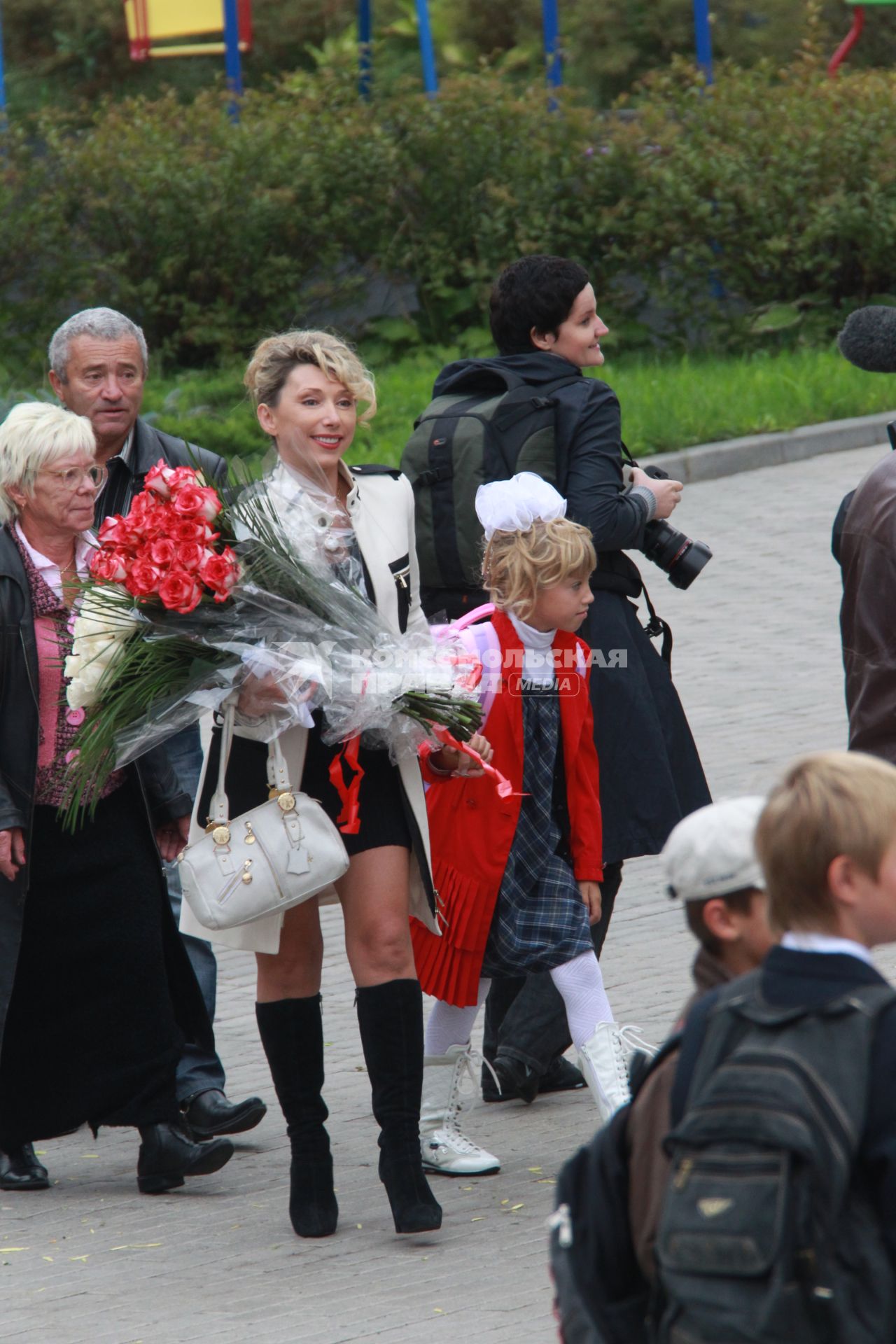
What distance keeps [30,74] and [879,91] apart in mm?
19718

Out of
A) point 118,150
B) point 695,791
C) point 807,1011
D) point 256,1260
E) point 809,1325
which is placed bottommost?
point 256,1260

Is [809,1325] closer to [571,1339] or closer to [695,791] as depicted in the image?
[571,1339]

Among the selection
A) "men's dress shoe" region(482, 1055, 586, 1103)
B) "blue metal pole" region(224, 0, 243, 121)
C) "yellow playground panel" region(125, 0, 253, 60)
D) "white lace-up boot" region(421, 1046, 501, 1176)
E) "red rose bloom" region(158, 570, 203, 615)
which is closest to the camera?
"red rose bloom" region(158, 570, 203, 615)

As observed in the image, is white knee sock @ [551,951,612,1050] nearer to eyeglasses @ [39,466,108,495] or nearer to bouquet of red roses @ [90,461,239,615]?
bouquet of red roses @ [90,461,239,615]

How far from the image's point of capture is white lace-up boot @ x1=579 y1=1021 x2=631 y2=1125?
4391mm

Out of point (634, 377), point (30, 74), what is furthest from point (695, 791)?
point (30, 74)

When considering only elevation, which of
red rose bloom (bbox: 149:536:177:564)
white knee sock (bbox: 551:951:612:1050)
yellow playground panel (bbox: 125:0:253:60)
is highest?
yellow playground panel (bbox: 125:0:253:60)

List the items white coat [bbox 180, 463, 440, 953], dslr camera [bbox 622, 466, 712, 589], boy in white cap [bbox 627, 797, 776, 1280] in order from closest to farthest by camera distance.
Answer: boy in white cap [bbox 627, 797, 776, 1280] → white coat [bbox 180, 463, 440, 953] → dslr camera [bbox 622, 466, 712, 589]

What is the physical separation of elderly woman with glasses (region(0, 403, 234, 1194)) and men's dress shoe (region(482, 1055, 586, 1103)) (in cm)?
77

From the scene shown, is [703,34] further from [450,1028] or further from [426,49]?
[450,1028]

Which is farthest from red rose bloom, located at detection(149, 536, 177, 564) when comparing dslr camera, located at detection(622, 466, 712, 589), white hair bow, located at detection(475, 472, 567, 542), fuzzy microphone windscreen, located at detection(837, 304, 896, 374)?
fuzzy microphone windscreen, located at detection(837, 304, 896, 374)

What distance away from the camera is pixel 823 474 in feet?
44.7

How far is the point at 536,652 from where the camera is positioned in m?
4.66

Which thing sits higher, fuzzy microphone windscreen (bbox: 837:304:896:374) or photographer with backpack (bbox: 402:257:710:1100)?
fuzzy microphone windscreen (bbox: 837:304:896:374)
